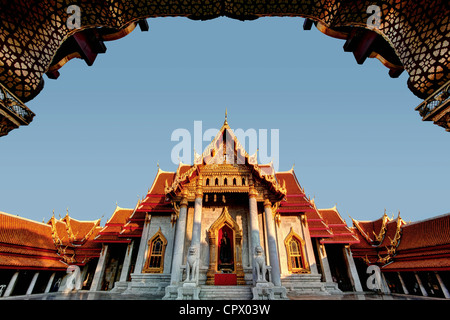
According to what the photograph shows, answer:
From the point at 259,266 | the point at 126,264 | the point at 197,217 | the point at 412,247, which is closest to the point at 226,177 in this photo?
the point at 197,217

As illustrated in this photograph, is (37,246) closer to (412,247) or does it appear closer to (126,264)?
(126,264)

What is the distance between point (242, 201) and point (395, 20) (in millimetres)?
10368

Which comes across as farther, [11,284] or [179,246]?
[11,284]

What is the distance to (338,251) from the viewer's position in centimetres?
1714

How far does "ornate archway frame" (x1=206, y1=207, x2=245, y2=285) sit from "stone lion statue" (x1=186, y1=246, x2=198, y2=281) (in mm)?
1804

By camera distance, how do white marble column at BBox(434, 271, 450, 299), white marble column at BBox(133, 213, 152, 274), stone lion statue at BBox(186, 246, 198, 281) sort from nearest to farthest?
stone lion statue at BBox(186, 246, 198, 281)
white marble column at BBox(434, 271, 450, 299)
white marble column at BBox(133, 213, 152, 274)

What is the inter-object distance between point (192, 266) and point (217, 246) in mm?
2537

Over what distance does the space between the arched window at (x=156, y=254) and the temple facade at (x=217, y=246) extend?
60 mm

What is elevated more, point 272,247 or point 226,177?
point 226,177

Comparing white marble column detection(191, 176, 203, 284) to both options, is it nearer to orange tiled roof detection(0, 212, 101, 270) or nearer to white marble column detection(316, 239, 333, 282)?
white marble column detection(316, 239, 333, 282)

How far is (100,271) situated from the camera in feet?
49.9

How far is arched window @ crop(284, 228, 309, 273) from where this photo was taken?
491 inches

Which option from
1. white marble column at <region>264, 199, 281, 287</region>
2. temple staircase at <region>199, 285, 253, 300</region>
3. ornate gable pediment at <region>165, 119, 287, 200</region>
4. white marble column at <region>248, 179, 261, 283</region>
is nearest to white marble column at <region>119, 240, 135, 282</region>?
ornate gable pediment at <region>165, 119, 287, 200</region>
